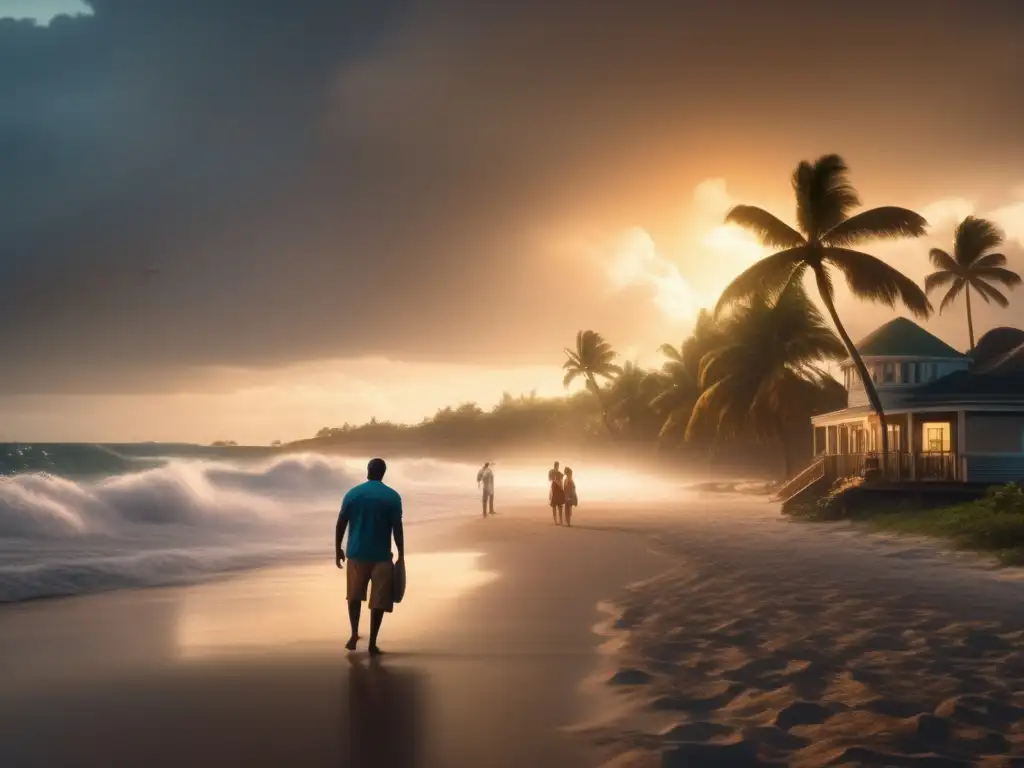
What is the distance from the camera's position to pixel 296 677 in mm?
8383

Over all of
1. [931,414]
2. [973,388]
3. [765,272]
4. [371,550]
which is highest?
[765,272]

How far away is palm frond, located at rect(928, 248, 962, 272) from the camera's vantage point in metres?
58.7

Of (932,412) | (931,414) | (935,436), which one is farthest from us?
(935,436)

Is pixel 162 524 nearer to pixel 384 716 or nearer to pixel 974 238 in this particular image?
pixel 384 716

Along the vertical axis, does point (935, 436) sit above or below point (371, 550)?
above

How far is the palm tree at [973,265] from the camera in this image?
5719cm

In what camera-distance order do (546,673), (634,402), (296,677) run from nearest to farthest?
1. (296,677)
2. (546,673)
3. (634,402)

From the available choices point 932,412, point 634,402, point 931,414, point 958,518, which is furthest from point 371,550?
point 634,402

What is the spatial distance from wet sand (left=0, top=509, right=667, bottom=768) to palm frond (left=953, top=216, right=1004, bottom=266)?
50380 millimetres

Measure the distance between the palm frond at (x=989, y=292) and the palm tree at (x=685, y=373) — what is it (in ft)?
50.0

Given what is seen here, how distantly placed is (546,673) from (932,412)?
26.7m

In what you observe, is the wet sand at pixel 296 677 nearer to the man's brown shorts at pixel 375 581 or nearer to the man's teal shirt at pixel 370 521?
the man's brown shorts at pixel 375 581

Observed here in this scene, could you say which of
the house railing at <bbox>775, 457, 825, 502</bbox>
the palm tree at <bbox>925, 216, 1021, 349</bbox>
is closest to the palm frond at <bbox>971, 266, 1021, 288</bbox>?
the palm tree at <bbox>925, 216, 1021, 349</bbox>

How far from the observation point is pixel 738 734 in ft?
20.7
